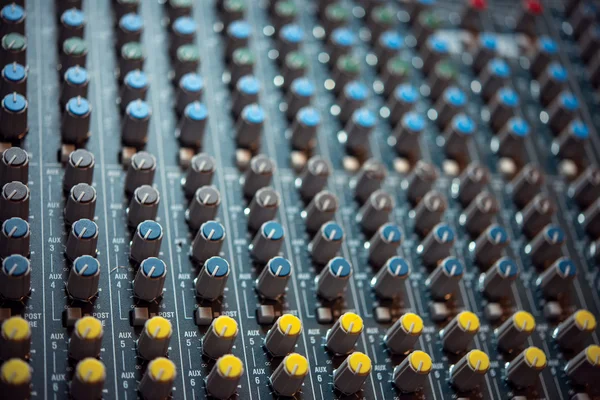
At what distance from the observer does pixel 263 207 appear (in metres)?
2.84

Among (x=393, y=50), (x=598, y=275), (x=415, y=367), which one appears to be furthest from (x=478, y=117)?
(x=415, y=367)

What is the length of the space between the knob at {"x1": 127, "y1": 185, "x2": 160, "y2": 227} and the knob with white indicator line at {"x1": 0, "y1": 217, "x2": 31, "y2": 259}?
1.15ft

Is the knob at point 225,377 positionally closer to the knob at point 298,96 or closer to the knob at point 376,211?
the knob at point 376,211

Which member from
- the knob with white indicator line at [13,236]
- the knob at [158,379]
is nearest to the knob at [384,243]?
the knob at [158,379]

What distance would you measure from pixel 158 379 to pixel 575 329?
142 cm

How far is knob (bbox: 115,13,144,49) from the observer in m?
3.13

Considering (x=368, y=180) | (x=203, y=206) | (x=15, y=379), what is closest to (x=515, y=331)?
(x=368, y=180)

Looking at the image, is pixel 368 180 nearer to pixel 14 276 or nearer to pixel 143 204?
pixel 143 204

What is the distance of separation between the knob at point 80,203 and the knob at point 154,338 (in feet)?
1.39

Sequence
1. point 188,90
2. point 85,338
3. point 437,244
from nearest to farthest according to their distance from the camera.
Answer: point 85,338 < point 437,244 < point 188,90

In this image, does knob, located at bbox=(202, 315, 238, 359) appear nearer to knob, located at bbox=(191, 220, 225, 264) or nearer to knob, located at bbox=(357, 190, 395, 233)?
knob, located at bbox=(191, 220, 225, 264)

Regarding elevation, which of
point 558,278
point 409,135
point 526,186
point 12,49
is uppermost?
point 12,49

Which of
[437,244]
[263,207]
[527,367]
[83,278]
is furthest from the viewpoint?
[437,244]

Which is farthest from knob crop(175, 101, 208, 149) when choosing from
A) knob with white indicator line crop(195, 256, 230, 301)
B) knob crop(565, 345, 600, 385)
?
knob crop(565, 345, 600, 385)
